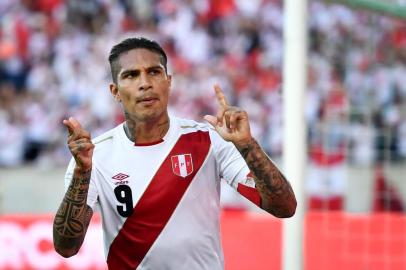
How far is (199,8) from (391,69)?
3.91 meters

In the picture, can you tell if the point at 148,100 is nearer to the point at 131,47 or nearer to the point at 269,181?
the point at 131,47

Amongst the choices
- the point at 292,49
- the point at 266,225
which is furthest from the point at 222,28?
the point at 292,49

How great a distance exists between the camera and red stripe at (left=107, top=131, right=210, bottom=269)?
4.71 meters

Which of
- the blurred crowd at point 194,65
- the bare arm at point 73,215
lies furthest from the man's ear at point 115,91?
the blurred crowd at point 194,65

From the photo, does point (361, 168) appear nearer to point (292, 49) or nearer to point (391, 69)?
point (391, 69)

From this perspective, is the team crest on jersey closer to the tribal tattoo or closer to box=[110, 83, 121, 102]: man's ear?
the tribal tattoo

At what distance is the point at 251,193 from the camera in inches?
185

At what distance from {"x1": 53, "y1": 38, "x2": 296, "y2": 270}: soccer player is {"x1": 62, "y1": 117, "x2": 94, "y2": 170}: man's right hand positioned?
0.05 ft

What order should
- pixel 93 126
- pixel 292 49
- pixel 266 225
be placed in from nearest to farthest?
pixel 292 49 < pixel 266 225 < pixel 93 126

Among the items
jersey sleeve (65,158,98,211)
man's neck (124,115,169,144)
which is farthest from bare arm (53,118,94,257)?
man's neck (124,115,169,144)

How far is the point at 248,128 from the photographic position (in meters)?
4.46

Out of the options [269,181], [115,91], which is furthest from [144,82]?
[269,181]

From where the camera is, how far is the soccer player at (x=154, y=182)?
459cm

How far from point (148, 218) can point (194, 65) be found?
43.7 feet
